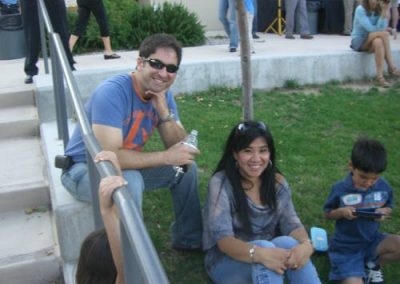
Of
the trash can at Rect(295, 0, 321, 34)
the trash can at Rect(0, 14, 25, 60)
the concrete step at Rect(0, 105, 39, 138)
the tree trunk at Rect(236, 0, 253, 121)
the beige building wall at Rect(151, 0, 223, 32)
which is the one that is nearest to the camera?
the tree trunk at Rect(236, 0, 253, 121)

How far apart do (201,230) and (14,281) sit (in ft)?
3.49

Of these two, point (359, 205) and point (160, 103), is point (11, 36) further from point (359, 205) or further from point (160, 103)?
point (359, 205)

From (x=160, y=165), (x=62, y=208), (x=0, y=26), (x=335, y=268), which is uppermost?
(x=0, y=26)

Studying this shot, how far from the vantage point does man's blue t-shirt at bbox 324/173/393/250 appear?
123 inches

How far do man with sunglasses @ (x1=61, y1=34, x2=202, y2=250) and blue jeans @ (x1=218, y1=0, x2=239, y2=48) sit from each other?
4763 mm

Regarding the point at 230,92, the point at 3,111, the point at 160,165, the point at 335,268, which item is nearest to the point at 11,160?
the point at 3,111

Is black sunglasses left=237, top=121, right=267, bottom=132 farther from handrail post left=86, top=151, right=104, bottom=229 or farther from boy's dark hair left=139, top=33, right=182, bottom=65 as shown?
handrail post left=86, top=151, right=104, bottom=229

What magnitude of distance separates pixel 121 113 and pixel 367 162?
1319mm

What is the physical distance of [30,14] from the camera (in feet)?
17.0

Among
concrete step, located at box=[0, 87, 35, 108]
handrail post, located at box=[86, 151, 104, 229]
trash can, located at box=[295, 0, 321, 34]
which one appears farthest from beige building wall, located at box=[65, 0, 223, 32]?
handrail post, located at box=[86, 151, 104, 229]

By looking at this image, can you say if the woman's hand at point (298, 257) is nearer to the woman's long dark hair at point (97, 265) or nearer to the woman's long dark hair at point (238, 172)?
the woman's long dark hair at point (238, 172)

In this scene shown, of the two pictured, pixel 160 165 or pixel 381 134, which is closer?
pixel 160 165

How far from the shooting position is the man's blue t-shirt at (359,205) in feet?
10.2

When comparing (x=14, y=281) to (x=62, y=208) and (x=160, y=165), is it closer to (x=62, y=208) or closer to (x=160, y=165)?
(x=62, y=208)
